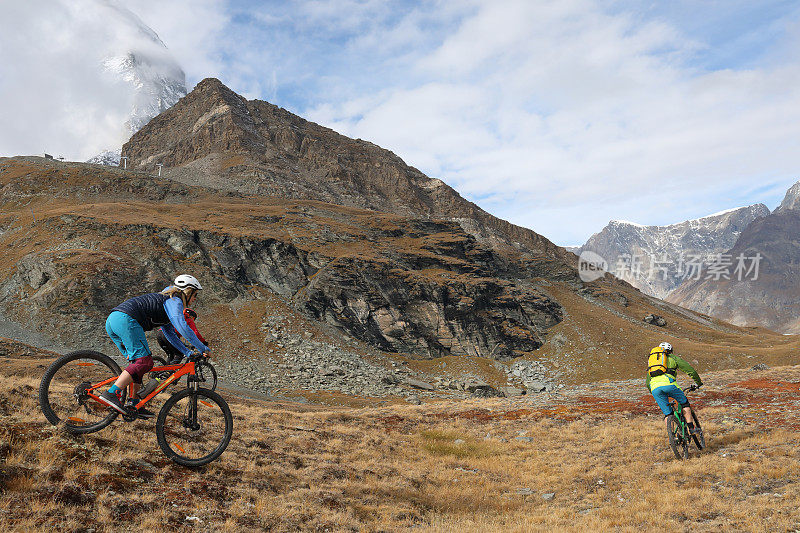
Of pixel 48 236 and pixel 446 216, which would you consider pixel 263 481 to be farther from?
pixel 446 216

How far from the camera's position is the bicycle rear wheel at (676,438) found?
12.9m

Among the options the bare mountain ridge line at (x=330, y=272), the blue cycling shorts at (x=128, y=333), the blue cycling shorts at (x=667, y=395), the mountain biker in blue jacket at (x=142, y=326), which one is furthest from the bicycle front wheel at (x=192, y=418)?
the bare mountain ridge line at (x=330, y=272)

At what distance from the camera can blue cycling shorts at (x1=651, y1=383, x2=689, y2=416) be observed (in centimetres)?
1294

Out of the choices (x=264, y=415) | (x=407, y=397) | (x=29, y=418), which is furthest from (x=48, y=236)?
(x=29, y=418)

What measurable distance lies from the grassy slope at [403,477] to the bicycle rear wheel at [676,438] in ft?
1.42

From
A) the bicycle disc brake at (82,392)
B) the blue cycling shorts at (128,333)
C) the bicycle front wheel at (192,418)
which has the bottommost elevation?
the bicycle front wheel at (192,418)

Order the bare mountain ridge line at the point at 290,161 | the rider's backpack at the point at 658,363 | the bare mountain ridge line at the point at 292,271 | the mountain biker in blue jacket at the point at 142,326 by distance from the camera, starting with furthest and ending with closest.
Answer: the bare mountain ridge line at the point at 290,161, the bare mountain ridge line at the point at 292,271, the rider's backpack at the point at 658,363, the mountain biker in blue jacket at the point at 142,326

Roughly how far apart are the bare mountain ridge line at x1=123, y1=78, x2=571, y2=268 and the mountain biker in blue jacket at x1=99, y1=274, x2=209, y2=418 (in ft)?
395

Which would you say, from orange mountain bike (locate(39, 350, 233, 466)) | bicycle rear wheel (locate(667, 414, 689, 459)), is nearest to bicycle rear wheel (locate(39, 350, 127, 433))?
orange mountain bike (locate(39, 350, 233, 466))

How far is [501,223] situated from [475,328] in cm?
11274

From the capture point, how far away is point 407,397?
4831 centimetres

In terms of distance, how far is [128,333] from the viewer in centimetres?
784

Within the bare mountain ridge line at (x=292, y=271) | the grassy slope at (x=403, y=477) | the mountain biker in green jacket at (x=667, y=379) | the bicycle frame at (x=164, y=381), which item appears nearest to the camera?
Answer: the grassy slope at (x=403, y=477)

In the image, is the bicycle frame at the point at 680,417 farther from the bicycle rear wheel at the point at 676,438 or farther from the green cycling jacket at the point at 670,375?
the green cycling jacket at the point at 670,375
